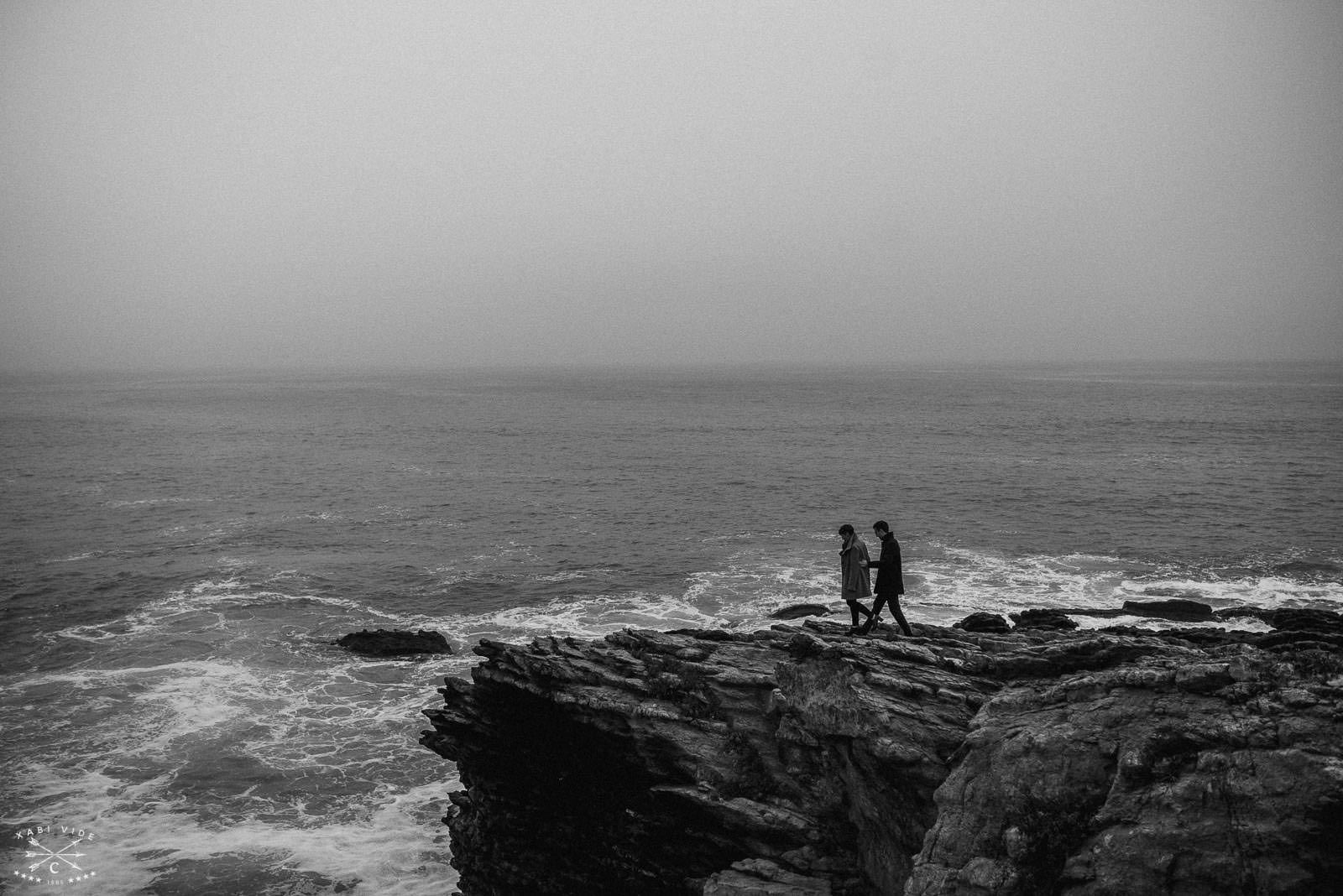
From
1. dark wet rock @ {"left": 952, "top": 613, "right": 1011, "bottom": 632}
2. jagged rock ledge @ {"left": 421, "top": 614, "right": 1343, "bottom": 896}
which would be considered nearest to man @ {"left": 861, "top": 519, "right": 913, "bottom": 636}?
jagged rock ledge @ {"left": 421, "top": 614, "right": 1343, "bottom": 896}

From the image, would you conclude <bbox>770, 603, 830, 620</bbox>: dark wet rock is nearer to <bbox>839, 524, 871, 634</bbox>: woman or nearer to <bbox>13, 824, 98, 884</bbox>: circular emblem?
<bbox>839, 524, 871, 634</bbox>: woman

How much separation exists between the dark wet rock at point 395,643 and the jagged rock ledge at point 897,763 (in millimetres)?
13745

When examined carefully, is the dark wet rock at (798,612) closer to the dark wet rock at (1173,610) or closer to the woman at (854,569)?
the dark wet rock at (1173,610)

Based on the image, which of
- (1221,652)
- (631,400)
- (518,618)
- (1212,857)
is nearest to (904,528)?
(518,618)

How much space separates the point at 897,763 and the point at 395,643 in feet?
86.2

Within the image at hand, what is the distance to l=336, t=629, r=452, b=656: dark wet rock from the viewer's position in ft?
113

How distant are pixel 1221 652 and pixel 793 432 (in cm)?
9929

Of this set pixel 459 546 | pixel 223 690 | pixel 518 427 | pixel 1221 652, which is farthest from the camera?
pixel 518 427

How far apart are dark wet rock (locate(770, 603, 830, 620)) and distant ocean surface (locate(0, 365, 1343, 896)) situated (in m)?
0.68

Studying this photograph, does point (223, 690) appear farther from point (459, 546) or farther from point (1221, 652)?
point (1221, 652)

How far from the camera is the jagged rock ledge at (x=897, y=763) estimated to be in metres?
10.7

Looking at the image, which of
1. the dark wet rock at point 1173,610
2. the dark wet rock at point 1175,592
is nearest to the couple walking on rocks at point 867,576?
the dark wet rock at point 1173,610

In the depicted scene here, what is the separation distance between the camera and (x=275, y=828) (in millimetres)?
22719

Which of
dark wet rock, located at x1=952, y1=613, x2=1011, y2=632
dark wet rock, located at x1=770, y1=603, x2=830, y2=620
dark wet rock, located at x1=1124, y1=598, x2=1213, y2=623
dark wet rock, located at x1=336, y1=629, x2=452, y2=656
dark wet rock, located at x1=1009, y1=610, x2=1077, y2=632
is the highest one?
dark wet rock, located at x1=952, y1=613, x2=1011, y2=632
